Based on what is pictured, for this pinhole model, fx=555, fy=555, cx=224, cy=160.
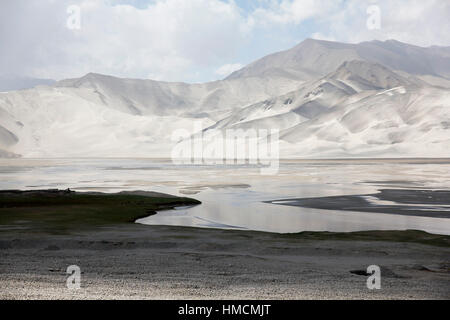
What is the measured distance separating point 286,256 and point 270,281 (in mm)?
5204

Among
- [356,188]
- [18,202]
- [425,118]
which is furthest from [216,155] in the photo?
[18,202]

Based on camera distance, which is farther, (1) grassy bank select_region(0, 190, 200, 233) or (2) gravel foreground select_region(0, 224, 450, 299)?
(1) grassy bank select_region(0, 190, 200, 233)

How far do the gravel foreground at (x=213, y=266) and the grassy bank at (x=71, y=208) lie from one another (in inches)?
143

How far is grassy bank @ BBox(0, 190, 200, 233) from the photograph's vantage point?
1073 inches

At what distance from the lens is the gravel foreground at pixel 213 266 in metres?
11.7

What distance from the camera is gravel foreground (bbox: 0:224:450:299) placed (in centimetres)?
1166

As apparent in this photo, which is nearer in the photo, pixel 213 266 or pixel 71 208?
pixel 213 266

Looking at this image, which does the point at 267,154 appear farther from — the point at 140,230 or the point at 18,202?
the point at 140,230

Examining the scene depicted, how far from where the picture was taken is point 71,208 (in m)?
35.0

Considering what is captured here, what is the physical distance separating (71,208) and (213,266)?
21638mm

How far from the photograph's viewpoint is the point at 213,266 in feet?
50.8

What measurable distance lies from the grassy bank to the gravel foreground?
364 centimetres

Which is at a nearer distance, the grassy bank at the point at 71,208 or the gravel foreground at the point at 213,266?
the gravel foreground at the point at 213,266
